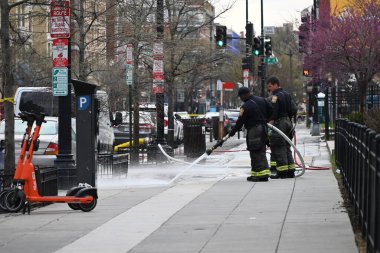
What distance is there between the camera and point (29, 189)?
1195 centimetres

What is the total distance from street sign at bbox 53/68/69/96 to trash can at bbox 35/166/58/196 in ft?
7.17

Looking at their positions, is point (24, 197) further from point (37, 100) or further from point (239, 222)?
point (37, 100)

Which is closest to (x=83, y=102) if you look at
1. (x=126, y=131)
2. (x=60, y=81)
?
(x=60, y=81)

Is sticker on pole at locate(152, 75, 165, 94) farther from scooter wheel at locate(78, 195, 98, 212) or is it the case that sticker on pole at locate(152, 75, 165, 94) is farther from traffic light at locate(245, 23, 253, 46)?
traffic light at locate(245, 23, 253, 46)

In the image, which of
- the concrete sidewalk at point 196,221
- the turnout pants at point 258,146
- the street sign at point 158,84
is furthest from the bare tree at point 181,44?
the concrete sidewalk at point 196,221

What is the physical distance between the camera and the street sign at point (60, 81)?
50.6ft

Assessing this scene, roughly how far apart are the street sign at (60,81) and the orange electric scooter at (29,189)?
10.8 ft

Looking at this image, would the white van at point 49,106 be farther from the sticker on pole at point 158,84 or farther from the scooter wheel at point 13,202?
the scooter wheel at point 13,202

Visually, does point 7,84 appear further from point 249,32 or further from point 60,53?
point 249,32

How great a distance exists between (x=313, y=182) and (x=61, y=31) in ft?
17.6

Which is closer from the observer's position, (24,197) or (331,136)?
(24,197)

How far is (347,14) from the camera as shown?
36.7 meters

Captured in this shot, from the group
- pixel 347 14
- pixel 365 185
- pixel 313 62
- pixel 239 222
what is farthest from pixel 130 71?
pixel 347 14

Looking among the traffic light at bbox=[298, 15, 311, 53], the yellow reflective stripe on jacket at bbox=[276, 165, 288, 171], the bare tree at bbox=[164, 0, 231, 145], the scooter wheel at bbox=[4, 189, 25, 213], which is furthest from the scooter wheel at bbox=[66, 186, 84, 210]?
the traffic light at bbox=[298, 15, 311, 53]
